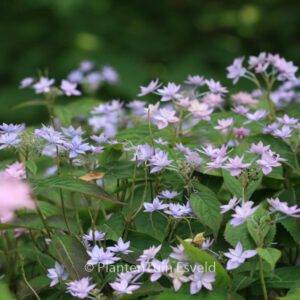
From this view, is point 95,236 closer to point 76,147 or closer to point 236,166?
point 76,147

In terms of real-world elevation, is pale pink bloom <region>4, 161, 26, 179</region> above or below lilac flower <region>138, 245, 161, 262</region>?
above

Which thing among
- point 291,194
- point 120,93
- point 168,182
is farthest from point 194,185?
point 120,93

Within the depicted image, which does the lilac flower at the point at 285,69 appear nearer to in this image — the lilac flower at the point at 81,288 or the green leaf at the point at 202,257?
the green leaf at the point at 202,257

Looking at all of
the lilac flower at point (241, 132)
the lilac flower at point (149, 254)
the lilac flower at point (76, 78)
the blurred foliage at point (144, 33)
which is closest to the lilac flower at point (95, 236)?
the lilac flower at point (149, 254)

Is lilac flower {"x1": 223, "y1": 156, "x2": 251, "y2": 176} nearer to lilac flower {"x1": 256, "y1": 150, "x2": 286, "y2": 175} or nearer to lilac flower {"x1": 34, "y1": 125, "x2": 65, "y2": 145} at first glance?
lilac flower {"x1": 256, "y1": 150, "x2": 286, "y2": 175}

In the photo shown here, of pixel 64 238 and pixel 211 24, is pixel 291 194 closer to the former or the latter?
pixel 64 238

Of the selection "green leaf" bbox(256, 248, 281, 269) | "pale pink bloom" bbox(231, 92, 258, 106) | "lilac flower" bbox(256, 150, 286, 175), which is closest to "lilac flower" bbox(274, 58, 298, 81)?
"pale pink bloom" bbox(231, 92, 258, 106)
